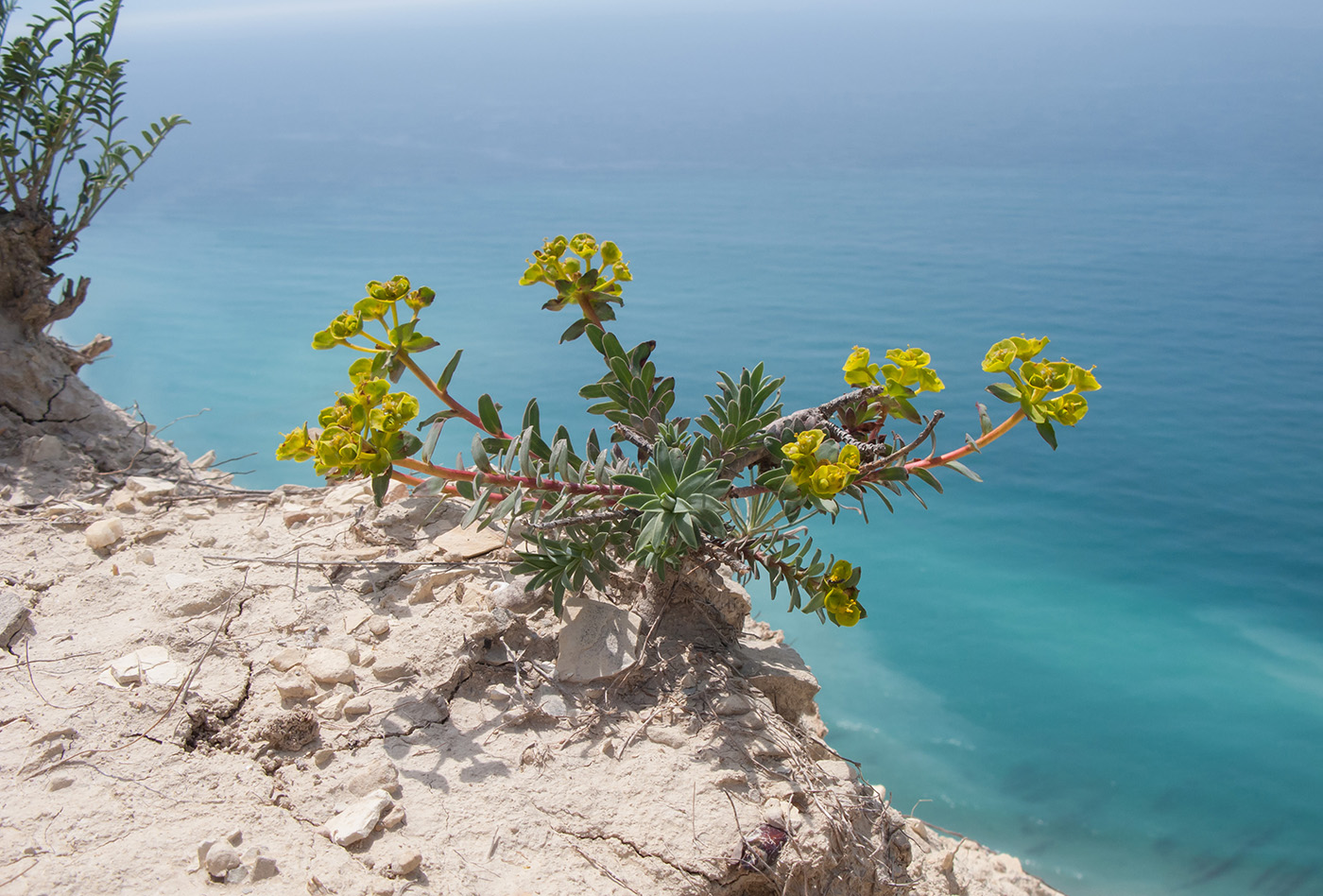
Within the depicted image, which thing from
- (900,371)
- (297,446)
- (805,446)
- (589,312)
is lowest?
(297,446)

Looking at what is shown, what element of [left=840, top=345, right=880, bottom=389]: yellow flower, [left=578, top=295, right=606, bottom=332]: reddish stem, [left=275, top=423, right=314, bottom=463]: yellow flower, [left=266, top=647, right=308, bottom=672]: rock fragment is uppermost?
[left=840, top=345, right=880, bottom=389]: yellow flower

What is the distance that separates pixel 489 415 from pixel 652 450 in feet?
1.17

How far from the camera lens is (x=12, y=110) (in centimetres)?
308

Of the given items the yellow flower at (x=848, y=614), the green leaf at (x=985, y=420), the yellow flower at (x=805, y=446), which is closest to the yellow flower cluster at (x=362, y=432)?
the yellow flower at (x=805, y=446)

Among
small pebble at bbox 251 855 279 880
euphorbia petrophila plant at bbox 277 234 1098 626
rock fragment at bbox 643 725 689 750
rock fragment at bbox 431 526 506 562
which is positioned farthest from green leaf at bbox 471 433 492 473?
small pebble at bbox 251 855 279 880

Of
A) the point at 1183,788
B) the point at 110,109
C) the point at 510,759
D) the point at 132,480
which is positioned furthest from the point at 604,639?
the point at 1183,788

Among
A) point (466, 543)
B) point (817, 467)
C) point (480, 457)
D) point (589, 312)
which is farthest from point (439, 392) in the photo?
point (817, 467)

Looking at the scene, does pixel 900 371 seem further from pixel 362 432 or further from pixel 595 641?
pixel 362 432

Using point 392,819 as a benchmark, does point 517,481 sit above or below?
above

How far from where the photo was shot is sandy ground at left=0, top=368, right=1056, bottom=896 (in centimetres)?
148

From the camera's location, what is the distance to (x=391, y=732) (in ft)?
5.72

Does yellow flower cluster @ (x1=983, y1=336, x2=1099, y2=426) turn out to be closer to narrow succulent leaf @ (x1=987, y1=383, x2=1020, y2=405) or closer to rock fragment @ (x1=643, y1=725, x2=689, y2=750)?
narrow succulent leaf @ (x1=987, y1=383, x2=1020, y2=405)

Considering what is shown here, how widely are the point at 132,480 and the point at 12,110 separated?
4.86ft

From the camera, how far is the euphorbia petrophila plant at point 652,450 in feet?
5.27
